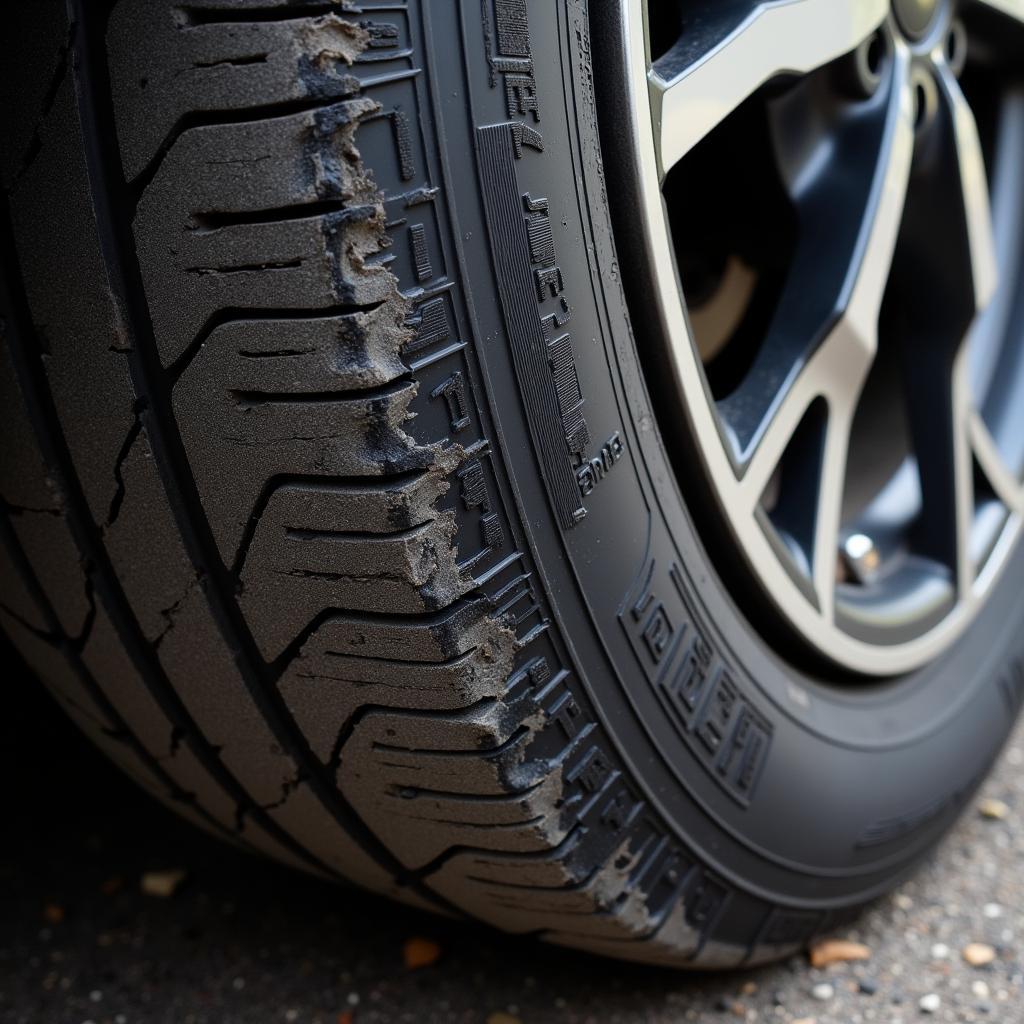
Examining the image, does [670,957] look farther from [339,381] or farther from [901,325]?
[901,325]

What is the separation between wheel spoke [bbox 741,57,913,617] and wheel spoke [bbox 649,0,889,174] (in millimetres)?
109

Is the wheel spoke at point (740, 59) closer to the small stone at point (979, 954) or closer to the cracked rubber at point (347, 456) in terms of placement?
the cracked rubber at point (347, 456)

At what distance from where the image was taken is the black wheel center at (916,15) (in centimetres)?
104

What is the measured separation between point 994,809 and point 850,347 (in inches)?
24.5

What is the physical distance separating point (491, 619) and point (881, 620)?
1.82 feet

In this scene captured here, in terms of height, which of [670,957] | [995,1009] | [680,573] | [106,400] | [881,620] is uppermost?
[106,400]

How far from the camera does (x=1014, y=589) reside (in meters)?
1.30

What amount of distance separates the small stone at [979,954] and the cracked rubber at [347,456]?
15.0 inches

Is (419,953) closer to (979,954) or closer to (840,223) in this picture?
(979,954)

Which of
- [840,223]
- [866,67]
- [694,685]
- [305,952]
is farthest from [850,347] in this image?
[305,952]

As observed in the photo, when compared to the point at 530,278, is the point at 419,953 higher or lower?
lower

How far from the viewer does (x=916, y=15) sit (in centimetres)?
106

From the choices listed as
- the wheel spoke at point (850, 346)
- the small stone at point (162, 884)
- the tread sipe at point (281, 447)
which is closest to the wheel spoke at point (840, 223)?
the wheel spoke at point (850, 346)

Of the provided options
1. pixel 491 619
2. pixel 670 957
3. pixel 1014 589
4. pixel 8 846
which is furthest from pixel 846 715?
pixel 8 846
